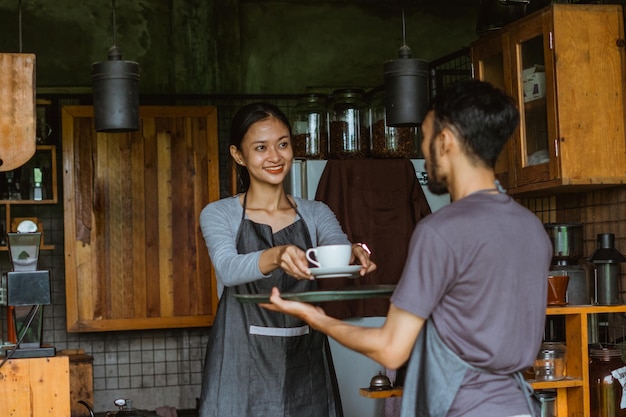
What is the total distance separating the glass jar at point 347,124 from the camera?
483 centimetres

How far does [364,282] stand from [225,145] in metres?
2.89

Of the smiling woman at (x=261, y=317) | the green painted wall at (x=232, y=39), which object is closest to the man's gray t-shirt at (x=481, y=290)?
the smiling woman at (x=261, y=317)

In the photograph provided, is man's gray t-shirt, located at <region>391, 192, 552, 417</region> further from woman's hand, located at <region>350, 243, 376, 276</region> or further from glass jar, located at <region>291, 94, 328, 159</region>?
glass jar, located at <region>291, 94, 328, 159</region>

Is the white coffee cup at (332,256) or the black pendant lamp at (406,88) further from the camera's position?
the black pendant lamp at (406,88)

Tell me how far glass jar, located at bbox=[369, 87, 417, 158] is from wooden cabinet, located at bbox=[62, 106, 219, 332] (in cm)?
206

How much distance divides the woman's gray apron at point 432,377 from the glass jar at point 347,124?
3.03 meters

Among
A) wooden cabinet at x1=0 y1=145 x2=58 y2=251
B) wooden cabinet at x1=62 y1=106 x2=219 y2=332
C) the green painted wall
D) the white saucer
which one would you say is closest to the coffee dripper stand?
the white saucer

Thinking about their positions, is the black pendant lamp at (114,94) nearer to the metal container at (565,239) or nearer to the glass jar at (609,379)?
the metal container at (565,239)

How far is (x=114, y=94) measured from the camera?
11.4ft

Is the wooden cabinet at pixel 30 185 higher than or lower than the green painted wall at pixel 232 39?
lower

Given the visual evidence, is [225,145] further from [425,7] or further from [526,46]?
[526,46]

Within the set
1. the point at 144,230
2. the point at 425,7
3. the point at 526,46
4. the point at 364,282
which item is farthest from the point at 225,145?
the point at 526,46

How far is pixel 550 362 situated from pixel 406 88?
122 cm

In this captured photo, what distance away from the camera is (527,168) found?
13.1 feet
